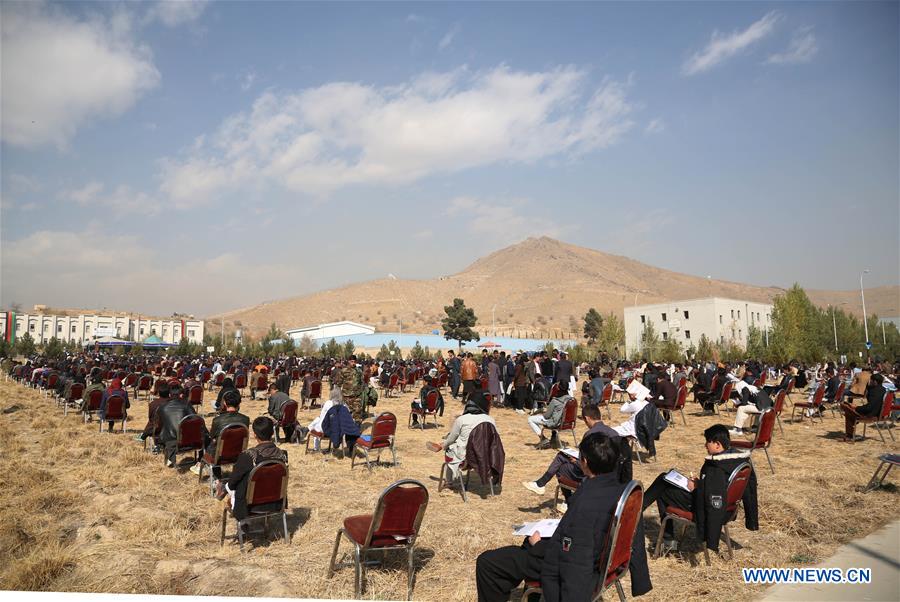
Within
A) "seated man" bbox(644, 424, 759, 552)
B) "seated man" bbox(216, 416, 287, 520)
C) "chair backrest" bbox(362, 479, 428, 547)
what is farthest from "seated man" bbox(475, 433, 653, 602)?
"seated man" bbox(216, 416, 287, 520)

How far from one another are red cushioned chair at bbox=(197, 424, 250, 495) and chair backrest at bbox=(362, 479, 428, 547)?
11.5ft

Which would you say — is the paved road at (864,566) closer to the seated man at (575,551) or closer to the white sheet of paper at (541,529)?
the seated man at (575,551)

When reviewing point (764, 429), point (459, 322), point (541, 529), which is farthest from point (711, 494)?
point (459, 322)

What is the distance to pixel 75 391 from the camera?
569 inches

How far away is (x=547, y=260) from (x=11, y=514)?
163 meters

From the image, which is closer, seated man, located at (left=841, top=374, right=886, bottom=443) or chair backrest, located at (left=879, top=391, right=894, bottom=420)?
chair backrest, located at (left=879, top=391, right=894, bottom=420)

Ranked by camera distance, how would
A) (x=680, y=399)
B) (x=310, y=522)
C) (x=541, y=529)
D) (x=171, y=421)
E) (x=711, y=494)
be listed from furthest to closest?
(x=680, y=399) < (x=171, y=421) < (x=310, y=522) < (x=711, y=494) < (x=541, y=529)

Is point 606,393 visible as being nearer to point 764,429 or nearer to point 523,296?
point 764,429

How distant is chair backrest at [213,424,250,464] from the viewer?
7.04 metres

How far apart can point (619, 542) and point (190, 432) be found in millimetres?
7113

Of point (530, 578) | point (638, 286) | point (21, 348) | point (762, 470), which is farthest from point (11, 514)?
point (638, 286)

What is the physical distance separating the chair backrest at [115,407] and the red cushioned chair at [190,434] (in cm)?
453

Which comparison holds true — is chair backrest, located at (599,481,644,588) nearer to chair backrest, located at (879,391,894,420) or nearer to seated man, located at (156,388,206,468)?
seated man, located at (156,388,206,468)

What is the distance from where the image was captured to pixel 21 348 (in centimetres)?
4238
